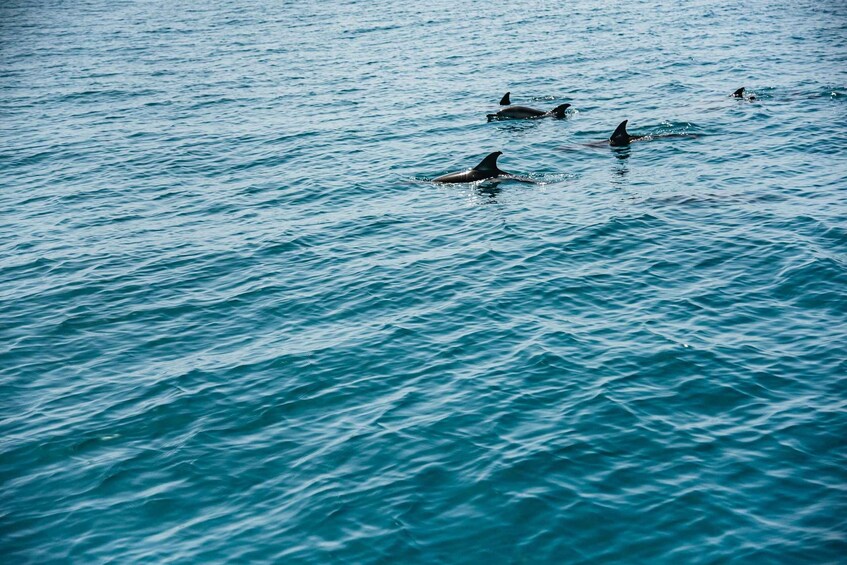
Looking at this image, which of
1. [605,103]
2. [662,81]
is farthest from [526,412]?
[662,81]

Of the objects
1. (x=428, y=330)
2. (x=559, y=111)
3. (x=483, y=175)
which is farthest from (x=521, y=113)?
(x=428, y=330)

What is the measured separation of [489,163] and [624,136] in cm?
706

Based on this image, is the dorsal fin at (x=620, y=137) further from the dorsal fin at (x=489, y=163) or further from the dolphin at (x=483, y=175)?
the dorsal fin at (x=489, y=163)

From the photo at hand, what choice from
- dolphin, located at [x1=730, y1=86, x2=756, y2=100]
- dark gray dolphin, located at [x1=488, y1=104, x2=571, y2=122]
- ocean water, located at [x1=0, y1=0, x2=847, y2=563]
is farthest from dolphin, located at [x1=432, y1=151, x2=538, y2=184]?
dolphin, located at [x1=730, y1=86, x2=756, y2=100]

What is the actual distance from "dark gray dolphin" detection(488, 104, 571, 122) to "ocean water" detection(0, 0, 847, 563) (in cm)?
76

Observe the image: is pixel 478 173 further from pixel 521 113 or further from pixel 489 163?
pixel 521 113

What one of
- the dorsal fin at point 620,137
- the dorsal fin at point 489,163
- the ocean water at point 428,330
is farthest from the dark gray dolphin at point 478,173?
the dorsal fin at point 620,137

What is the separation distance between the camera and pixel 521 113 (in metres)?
37.1

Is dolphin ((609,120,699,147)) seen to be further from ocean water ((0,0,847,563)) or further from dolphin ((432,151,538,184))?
dolphin ((432,151,538,184))

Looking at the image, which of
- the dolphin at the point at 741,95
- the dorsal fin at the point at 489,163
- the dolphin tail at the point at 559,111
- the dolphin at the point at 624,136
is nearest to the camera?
the dorsal fin at the point at 489,163

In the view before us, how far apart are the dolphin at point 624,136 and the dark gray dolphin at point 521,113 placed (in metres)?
5.15

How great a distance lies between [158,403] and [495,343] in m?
7.72

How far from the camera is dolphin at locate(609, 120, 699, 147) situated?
103 feet

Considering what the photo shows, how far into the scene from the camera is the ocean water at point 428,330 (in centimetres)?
1285
